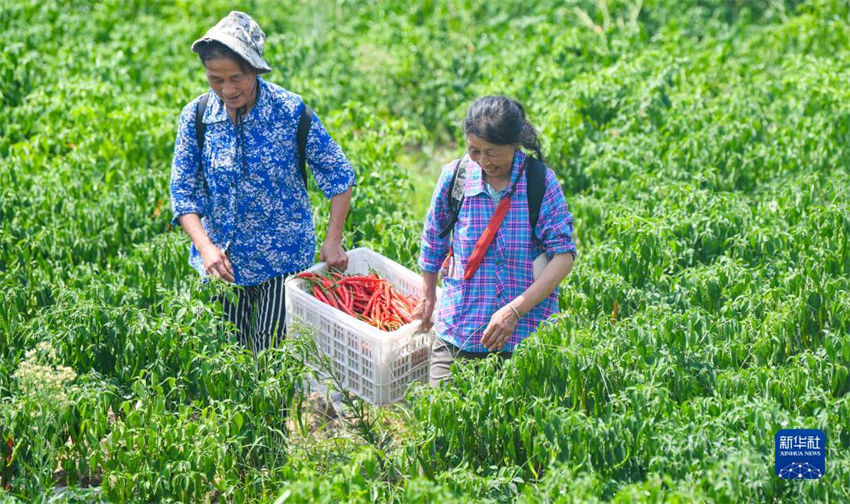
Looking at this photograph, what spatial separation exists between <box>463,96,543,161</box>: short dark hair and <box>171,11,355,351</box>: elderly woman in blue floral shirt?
86cm

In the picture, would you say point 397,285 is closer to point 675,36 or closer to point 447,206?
point 447,206

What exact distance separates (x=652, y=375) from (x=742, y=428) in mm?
391

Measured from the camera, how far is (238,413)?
4137 millimetres

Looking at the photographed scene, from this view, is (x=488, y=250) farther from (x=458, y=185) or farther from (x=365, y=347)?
(x=365, y=347)

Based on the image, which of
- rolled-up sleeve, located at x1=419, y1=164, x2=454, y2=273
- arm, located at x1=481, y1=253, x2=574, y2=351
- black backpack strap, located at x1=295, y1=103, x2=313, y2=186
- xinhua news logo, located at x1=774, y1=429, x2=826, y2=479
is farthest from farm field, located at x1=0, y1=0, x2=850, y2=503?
black backpack strap, located at x1=295, y1=103, x2=313, y2=186

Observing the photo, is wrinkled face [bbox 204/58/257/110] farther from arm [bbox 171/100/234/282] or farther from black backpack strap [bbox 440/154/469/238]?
black backpack strap [bbox 440/154/469/238]

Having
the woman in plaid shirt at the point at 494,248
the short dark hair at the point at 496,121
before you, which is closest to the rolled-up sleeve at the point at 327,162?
the woman in plaid shirt at the point at 494,248

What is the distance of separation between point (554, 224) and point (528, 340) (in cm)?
46

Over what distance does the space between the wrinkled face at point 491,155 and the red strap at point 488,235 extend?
12 cm

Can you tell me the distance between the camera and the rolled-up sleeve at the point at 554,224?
13.7 ft

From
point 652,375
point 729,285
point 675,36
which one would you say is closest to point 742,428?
point 652,375

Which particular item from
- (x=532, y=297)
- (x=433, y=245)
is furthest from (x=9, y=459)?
(x=532, y=297)

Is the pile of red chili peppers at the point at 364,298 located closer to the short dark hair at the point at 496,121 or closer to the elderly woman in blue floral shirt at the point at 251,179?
the elderly woman in blue floral shirt at the point at 251,179

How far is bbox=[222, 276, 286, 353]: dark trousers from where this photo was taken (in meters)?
4.89
